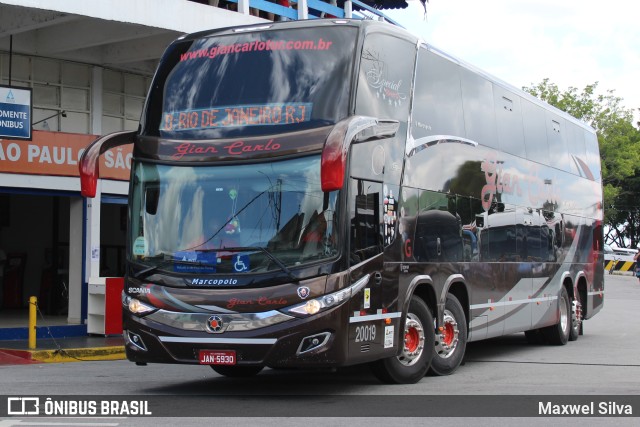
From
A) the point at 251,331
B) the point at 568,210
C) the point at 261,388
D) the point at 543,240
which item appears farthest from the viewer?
the point at 568,210

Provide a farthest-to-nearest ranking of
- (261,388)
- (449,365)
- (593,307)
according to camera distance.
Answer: (593,307)
(449,365)
(261,388)

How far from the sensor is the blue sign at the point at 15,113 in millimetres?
17047

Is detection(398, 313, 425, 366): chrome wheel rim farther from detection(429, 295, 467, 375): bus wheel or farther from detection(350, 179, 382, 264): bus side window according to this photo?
detection(350, 179, 382, 264): bus side window

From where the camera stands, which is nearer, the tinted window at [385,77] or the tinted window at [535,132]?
the tinted window at [385,77]

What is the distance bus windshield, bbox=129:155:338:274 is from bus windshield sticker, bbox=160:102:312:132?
0.49m

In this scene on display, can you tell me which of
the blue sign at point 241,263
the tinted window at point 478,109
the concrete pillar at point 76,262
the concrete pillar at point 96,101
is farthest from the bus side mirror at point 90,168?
the concrete pillar at point 96,101

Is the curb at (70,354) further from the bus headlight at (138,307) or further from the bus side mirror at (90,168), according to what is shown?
the bus side mirror at (90,168)

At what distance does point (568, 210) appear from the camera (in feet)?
59.3

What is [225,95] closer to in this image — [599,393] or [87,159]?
[87,159]

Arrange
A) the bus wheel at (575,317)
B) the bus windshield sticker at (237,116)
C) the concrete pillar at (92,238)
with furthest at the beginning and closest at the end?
the concrete pillar at (92,238) < the bus wheel at (575,317) < the bus windshield sticker at (237,116)

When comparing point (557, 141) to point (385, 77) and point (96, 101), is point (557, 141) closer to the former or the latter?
point (385, 77)

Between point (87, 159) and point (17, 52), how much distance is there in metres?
9.17

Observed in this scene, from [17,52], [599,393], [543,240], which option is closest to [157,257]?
[599,393]

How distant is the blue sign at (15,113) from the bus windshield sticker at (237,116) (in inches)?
282
